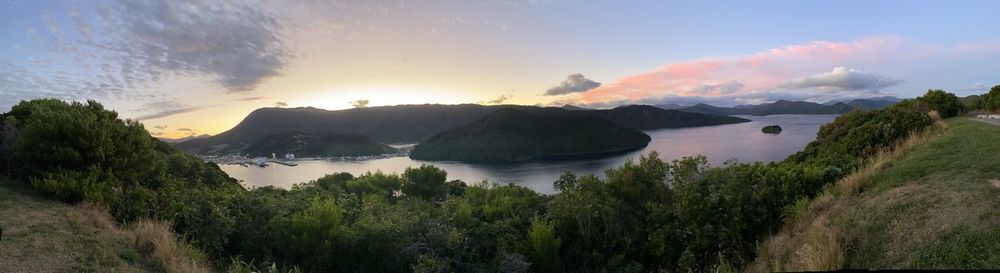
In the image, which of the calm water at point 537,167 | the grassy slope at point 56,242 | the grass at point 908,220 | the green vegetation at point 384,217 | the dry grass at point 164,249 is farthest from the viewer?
the calm water at point 537,167

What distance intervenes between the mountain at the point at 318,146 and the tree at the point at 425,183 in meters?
107

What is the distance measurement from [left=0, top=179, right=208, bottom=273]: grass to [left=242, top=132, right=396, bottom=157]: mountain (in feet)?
452

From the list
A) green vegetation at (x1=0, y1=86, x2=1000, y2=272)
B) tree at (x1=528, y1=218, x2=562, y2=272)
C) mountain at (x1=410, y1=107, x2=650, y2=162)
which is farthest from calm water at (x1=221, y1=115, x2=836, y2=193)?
tree at (x1=528, y1=218, x2=562, y2=272)

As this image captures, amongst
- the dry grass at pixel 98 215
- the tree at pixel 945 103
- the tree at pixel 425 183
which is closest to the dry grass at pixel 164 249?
the dry grass at pixel 98 215

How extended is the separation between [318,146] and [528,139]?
69.4 m

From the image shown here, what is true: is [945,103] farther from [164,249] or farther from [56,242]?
[56,242]

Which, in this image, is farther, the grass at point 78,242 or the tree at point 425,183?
the tree at point 425,183

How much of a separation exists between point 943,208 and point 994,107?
21.1 meters

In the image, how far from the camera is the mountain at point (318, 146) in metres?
145

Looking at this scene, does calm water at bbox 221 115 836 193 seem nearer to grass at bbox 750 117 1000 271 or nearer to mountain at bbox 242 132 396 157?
mountain at bbox 242 132 396 157

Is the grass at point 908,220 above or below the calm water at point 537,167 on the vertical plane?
above

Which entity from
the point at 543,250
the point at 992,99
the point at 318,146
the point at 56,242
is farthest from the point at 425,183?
the point at 318,146

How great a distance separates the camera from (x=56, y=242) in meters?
7.34

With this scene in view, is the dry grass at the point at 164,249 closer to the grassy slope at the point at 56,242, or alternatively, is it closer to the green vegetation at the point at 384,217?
the green vegetation at the point at 384,217
